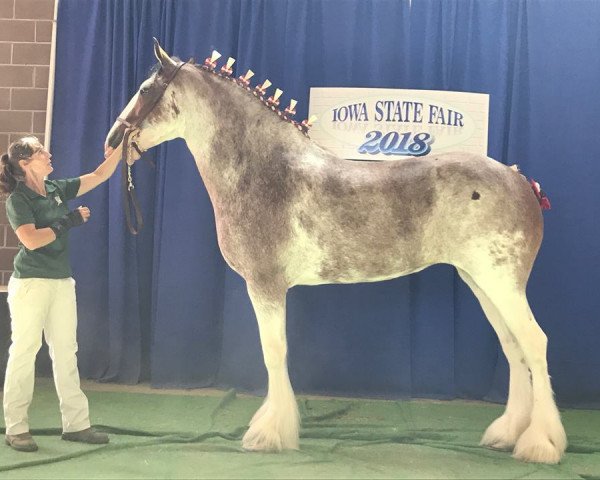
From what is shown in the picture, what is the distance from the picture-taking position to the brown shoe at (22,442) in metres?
2.58

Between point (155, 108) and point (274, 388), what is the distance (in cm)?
137

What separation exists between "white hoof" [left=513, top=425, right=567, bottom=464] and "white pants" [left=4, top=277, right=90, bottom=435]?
196 centimetres

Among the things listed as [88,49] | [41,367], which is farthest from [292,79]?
[41,367]

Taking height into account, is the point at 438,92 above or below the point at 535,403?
above

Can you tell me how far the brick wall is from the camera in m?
3.87

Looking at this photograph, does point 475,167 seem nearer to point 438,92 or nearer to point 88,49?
point 438,92

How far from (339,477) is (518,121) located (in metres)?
2.34

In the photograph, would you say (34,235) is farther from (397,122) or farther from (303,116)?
(397,122)

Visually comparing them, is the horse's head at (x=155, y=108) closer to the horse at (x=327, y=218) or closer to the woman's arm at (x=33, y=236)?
the horse at (x=327, y=218)

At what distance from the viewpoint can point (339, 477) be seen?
2385 mm

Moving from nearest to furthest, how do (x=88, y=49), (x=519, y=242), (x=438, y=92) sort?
(x=519, y=242) < (x=438, y=92) < (x=88, y=49)

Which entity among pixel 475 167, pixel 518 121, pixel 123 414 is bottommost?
pixel 123 414

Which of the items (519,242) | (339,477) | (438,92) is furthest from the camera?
(438,92)

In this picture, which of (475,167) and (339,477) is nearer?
(339,477)
